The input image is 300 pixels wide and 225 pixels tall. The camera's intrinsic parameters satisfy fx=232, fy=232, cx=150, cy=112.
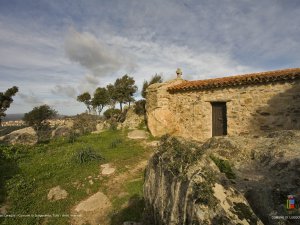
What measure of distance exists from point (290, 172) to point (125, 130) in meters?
14.1

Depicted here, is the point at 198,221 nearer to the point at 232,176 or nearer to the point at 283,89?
the point at 232,176

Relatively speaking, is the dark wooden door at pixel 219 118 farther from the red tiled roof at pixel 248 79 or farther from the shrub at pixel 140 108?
the shrub at pixel 140 108

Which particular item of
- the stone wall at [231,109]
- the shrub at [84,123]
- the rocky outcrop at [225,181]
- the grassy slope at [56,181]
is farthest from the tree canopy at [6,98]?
the rocky outcrop at [225,181]

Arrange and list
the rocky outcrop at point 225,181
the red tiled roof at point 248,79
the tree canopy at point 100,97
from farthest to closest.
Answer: the tree canopy at point 100,97
the red tiled roof at point 248,79
the rocky outcrop at point 225,181

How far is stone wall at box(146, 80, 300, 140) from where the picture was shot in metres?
10.2

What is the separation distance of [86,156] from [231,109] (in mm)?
7474

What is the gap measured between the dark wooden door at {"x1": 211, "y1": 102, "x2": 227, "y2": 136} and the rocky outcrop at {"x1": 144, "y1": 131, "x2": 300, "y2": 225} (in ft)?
27.4

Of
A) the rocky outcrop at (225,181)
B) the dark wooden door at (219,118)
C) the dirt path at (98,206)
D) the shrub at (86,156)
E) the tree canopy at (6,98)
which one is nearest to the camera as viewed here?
the rocky outcrop at (225,181)

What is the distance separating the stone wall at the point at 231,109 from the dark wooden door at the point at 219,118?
0.22 m

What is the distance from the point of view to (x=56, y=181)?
8.16 meters

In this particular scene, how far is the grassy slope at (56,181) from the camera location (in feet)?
21.0

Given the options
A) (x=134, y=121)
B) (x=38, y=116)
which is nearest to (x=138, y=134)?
(x=134, y=121)

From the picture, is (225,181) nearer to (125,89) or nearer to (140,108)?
(140,108)

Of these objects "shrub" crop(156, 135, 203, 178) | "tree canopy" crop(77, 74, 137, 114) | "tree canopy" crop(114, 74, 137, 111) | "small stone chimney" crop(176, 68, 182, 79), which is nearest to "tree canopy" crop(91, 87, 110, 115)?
"tree canopy" crop(77, 74, 137, 114)
